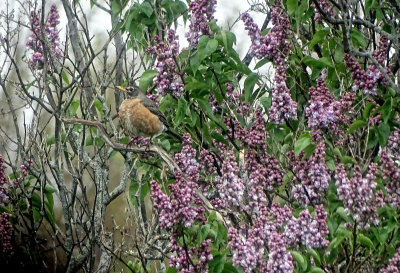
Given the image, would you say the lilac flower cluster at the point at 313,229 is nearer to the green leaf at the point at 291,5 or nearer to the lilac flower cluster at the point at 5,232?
the green leaf at the point at 291,5

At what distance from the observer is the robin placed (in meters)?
6.58

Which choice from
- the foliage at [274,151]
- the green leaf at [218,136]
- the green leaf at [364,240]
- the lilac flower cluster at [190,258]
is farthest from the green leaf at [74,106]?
the green leaf at [364,240]

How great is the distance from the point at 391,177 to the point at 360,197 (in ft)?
1.57

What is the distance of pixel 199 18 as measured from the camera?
6008 mm

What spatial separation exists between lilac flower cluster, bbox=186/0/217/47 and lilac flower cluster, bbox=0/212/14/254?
251cm

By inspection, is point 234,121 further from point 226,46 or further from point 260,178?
point 260,178

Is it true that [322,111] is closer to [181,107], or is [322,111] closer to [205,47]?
[205,47]

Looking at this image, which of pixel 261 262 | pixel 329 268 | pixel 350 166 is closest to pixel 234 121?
pixel 350 166

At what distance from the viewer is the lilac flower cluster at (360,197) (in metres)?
4.16

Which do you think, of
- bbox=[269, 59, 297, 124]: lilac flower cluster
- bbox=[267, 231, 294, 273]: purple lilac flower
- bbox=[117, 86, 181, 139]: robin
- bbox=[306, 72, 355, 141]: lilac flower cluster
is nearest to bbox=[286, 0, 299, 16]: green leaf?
bbox=[269, 59, 297, 124]: lilac flower cluster

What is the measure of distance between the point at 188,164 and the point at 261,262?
1321 millimetres

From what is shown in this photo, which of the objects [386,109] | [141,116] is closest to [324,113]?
[386,109]

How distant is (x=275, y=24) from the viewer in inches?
237

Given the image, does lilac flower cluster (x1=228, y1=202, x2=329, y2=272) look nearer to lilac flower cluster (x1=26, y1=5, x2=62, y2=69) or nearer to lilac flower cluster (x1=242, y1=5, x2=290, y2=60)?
lilac flower cluster (x1=242, y1=5, x2=290, y2=60)
